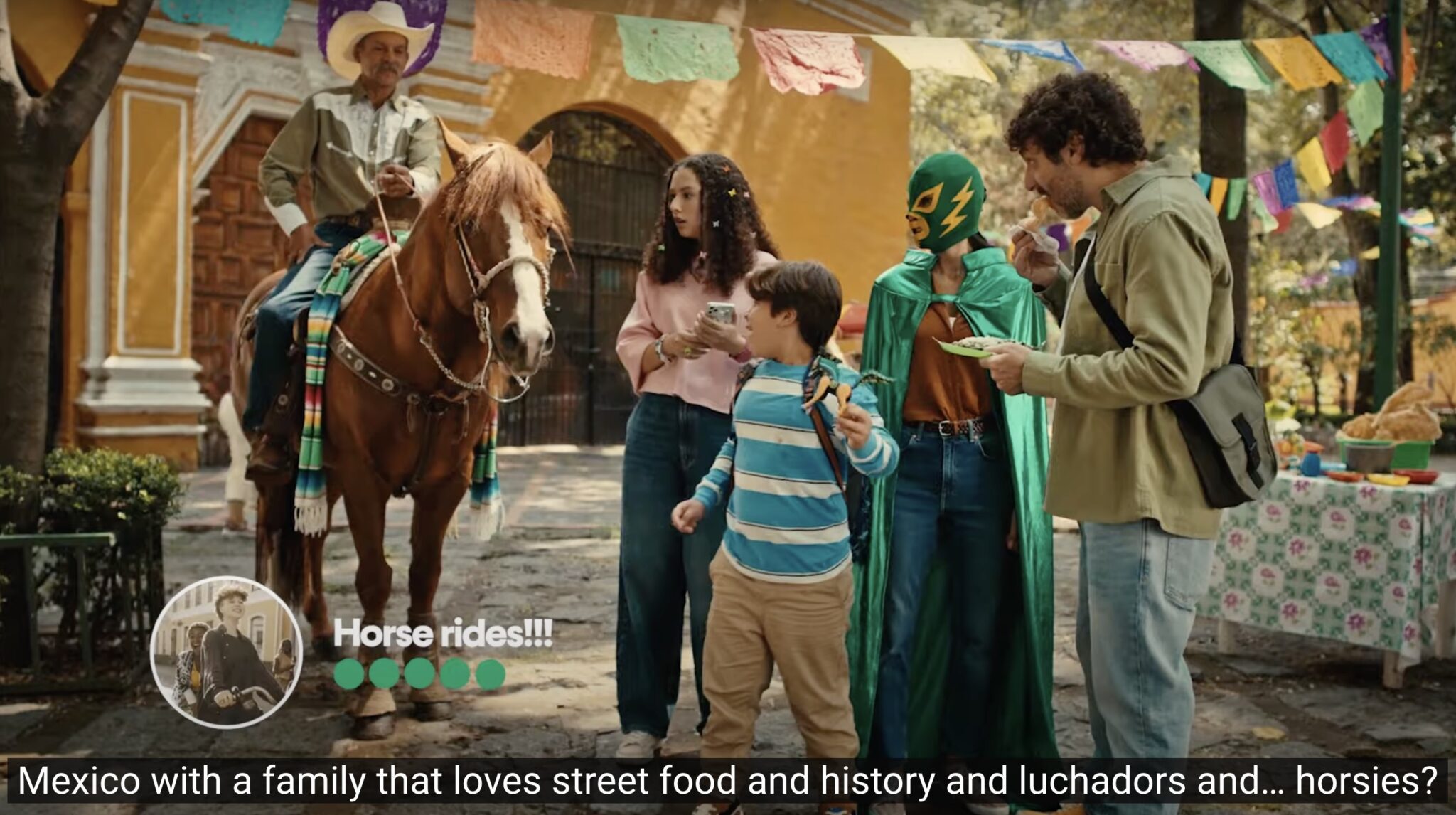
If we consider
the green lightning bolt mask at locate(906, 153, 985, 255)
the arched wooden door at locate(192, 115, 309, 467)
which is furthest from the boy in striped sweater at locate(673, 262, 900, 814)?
the arched wooden door at locate(192, 115, 309, 467)

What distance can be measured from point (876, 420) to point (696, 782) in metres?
1.26

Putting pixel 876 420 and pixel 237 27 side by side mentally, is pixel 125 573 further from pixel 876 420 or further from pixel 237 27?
pixel 876 420

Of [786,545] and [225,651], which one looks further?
[225,651]

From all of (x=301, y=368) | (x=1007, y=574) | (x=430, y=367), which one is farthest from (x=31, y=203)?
(x=1007, y=574)

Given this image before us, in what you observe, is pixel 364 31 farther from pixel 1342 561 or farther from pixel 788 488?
pixel 1342 561

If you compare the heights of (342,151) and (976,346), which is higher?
(342,151)

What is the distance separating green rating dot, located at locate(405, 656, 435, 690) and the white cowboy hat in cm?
228

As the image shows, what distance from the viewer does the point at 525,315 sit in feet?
11.1

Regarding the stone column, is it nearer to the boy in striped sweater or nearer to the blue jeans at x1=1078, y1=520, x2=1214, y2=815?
the boy in striped sweater

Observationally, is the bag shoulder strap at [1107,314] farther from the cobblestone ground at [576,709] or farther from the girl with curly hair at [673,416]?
the cobblestone ground at [576,709]

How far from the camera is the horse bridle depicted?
3.52m

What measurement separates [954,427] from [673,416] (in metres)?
0.86

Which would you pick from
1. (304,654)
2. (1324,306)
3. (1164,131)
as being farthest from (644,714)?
(1324,306)

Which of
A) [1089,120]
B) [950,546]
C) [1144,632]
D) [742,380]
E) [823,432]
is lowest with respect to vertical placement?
[1144,632]
